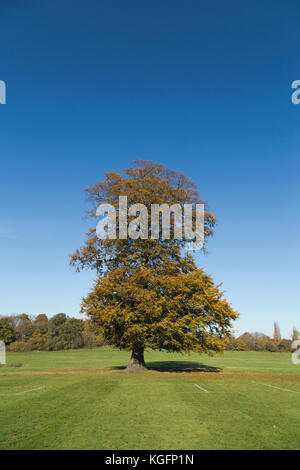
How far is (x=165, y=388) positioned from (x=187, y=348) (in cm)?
677

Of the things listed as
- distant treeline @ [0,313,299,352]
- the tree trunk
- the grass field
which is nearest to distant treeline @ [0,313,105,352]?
distant treeline @ [0,313,299,352]

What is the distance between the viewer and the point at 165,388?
13547 millimetres

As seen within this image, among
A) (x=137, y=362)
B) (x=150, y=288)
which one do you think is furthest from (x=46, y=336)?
(x=150, y=288)

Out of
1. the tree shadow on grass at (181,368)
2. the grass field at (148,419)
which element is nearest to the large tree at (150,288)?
the tree shadow on grass at (181,368)

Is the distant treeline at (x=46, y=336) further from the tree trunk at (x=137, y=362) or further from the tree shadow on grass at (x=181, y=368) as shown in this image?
the tree trunk at (x=137, y=362)

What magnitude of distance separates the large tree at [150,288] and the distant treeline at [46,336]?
56561 millimetres

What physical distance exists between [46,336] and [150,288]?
68843 mm

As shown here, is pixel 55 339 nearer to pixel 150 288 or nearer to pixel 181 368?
pixel 181 368

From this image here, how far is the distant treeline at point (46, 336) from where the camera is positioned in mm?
75812

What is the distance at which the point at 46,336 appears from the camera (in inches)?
3169

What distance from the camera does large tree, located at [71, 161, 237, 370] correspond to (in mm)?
19203
